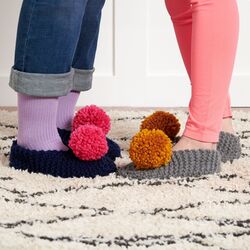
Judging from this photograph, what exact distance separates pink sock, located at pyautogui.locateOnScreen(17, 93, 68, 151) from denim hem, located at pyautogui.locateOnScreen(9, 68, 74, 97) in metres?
0.02

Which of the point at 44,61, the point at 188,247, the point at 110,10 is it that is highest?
the point at 110,10

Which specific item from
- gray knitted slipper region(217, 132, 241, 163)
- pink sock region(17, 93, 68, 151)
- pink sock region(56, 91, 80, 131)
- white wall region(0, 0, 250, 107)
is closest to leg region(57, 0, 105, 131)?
pink sock region(56, 91, 80, 131)

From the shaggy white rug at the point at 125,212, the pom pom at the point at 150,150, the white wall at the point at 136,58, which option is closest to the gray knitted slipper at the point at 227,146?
the shaggy white rug at the point at 125,212

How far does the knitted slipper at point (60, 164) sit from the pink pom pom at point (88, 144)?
0.01 m

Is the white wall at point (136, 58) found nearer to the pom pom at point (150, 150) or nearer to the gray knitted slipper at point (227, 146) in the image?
the gray knitted slipper at point (227, 146)

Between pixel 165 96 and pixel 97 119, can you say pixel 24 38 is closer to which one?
pixel 97 119

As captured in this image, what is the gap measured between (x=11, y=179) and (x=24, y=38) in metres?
0.24

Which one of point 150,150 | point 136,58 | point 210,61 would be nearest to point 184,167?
point 150,150

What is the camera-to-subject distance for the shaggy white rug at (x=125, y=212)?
755 millimetres

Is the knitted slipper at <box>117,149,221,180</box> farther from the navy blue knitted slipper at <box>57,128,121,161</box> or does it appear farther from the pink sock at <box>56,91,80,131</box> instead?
the pink sock at <box>56,91,80,131</box>

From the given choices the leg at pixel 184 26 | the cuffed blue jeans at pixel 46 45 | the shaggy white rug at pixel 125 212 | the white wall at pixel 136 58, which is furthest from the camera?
the white wall at pixel 136 58

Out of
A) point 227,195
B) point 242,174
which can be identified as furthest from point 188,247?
point 242,174

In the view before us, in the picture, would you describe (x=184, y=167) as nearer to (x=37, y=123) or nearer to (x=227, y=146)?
(x=227, y=146)

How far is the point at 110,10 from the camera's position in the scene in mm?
1812
